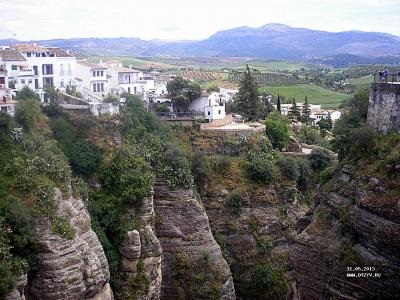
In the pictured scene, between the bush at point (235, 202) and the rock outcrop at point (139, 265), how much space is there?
7974 millimetres

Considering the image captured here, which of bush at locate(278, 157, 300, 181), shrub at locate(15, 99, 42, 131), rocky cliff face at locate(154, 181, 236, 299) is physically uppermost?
shrub at locate(15, 99, 42, 131)

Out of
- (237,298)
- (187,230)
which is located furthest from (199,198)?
(237,298)

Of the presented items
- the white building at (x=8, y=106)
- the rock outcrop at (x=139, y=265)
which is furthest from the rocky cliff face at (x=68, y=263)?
the white building at (x=8, y=106)

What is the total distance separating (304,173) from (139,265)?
Result: 17.2 meters

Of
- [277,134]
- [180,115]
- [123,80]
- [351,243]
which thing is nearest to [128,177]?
[180,115]

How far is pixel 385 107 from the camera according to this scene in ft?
95.1

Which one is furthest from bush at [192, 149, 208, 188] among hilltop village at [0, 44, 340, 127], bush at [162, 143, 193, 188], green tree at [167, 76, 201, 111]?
green tree at [167, 76, 201, 111]

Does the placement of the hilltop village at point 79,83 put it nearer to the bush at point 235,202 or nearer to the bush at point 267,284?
the bush at point 235,202

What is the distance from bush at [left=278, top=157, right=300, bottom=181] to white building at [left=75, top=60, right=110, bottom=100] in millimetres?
17179

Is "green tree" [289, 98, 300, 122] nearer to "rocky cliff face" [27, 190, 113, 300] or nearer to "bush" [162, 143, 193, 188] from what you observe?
"bush" [162, 143, 193, 188]

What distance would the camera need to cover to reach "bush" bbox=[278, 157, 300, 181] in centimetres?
4366

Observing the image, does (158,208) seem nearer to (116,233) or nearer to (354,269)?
(116,233)

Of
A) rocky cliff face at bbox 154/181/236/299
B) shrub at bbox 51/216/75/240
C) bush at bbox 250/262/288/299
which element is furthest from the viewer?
bush at bbox 250/262/288/299

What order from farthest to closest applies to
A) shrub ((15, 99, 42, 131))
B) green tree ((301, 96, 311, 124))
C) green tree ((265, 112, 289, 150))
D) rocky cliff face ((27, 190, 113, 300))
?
green tree ((301, 96, 311, 124))
green tree ((265, 112, 289, 150))
shrub ((15, 99, 42, 131))
rocky cliff face ((27, 190, 113, 300))
